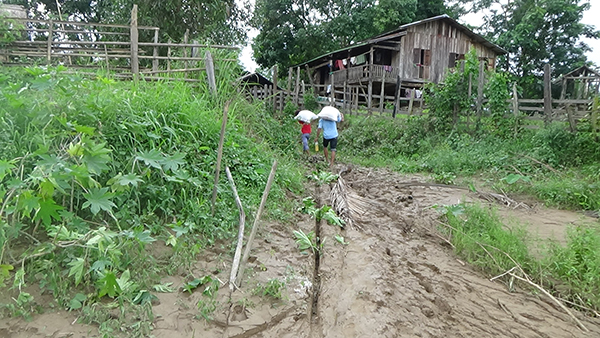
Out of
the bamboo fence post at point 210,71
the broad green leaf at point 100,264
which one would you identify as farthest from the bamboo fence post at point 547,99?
the broad green leaf at point 100,264

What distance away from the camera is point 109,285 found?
2268 millimetres

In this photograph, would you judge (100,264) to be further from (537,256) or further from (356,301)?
(537,256)

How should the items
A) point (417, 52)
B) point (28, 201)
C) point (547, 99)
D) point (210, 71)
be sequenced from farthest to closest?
1. point (417, 52)
2. point (547, 99)
3. point (210, 71)
4. point (28, 201)

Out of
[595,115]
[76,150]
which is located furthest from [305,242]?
[595,115]

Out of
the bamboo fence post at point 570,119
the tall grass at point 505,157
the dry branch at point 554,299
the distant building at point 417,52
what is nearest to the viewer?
the dry branch at point 554,299

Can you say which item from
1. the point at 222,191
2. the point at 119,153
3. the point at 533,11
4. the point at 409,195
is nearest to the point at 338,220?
the point at 222,191

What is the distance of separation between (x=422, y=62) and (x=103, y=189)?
20991 millimetres

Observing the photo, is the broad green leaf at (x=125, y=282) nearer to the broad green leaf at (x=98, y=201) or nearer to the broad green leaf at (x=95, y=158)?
the broad green leaf at (x=98, y=201)

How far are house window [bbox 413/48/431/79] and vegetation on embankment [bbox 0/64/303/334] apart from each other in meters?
17.9

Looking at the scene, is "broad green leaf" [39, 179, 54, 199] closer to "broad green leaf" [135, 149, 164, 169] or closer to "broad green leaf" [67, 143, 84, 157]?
"broad green leaf" [67, 143, 84, 157]

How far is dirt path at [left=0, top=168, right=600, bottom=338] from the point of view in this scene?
2512mm

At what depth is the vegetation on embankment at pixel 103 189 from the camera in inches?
95.3

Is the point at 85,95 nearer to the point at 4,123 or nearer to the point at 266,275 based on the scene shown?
the point at 4,123

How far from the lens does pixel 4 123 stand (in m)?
3.02
